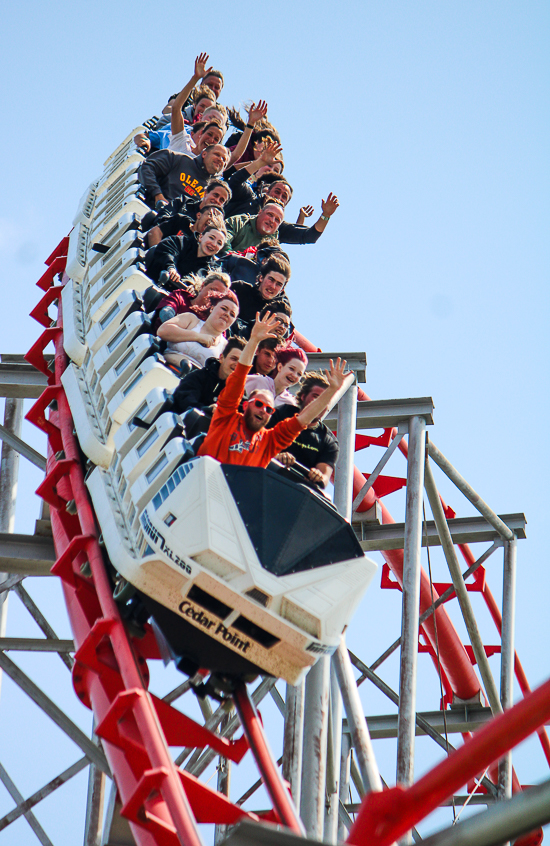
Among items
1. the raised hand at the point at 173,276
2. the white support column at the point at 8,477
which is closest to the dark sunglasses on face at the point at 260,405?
the raised hand at the point at 173,276

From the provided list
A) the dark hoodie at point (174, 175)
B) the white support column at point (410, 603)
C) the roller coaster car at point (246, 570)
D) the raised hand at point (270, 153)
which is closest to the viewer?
the roller coaster car at point (246, 570)

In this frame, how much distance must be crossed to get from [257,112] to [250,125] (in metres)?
0.20

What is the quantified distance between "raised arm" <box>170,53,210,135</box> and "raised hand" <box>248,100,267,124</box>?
0.72 metres

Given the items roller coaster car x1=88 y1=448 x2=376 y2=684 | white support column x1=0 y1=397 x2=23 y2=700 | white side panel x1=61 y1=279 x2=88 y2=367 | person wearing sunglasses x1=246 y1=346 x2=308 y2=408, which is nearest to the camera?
roller coaster car x1=88 y1=448 x2=376 y2=684

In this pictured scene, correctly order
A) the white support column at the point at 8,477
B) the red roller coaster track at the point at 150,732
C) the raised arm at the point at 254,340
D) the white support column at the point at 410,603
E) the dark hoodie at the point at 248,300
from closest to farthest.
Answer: the red roller coaster track at the point at 150,732
the raised arm at the point at 254,340
the white support column at the point at 410,603
the dark hoodie at the point at 248,300
the white support column at the point at 8,477

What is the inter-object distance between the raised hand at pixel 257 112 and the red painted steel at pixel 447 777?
10710 mm

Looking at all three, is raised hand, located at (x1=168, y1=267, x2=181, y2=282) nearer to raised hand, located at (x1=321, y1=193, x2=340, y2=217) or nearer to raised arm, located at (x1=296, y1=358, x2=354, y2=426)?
raised arm, located at (x1=296, y1=358, x2=354, y2=426)

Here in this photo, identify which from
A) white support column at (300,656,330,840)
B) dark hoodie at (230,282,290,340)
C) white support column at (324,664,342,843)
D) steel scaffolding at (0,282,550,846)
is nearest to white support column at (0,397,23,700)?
steel scaffolding at (0,282,550,846)

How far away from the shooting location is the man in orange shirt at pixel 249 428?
5.28 meters

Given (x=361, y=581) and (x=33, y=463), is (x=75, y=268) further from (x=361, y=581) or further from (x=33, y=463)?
(x=361, y=581)

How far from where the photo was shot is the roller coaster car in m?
4.83

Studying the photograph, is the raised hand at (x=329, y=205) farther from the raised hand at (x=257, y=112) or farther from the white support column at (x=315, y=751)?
the white support column at (x=315, y=751)

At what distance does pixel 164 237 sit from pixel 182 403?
3653 millimetres

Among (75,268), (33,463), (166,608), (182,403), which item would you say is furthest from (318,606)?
(75,268)
